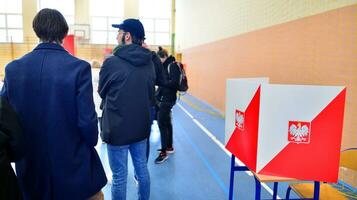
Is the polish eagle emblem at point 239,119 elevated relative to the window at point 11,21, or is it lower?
lower

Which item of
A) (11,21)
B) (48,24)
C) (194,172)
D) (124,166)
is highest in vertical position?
(11,21)

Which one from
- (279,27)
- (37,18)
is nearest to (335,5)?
(279,27)

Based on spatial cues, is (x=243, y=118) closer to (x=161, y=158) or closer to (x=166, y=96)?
(x=166, y=96)

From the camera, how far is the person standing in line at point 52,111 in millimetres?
1321

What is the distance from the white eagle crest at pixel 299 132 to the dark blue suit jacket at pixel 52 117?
3.14 ft

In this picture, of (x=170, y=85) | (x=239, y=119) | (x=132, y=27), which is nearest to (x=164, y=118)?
(x=170, y=85)

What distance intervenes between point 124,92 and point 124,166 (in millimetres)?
524

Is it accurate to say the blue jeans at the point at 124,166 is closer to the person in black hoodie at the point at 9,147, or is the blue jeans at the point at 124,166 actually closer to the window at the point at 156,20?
the person in black hoodie at the point at 9,147

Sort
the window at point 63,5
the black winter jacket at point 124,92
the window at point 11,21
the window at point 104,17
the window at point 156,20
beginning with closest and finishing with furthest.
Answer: the black winter jacket at point 124,92 → the window at point 11,21 → the window at point 63,5 → the window at point 104,17 → the window at point 156,20

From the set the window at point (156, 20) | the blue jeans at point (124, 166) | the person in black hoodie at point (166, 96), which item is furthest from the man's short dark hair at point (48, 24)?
the window at point (156, 20)

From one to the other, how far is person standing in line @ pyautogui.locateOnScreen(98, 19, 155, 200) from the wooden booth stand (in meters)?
0.84

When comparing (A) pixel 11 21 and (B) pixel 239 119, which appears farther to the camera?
(A) pixel 11 21

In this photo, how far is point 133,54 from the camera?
6.37ft

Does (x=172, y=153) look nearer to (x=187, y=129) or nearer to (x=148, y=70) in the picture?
(x=187, y=129)
